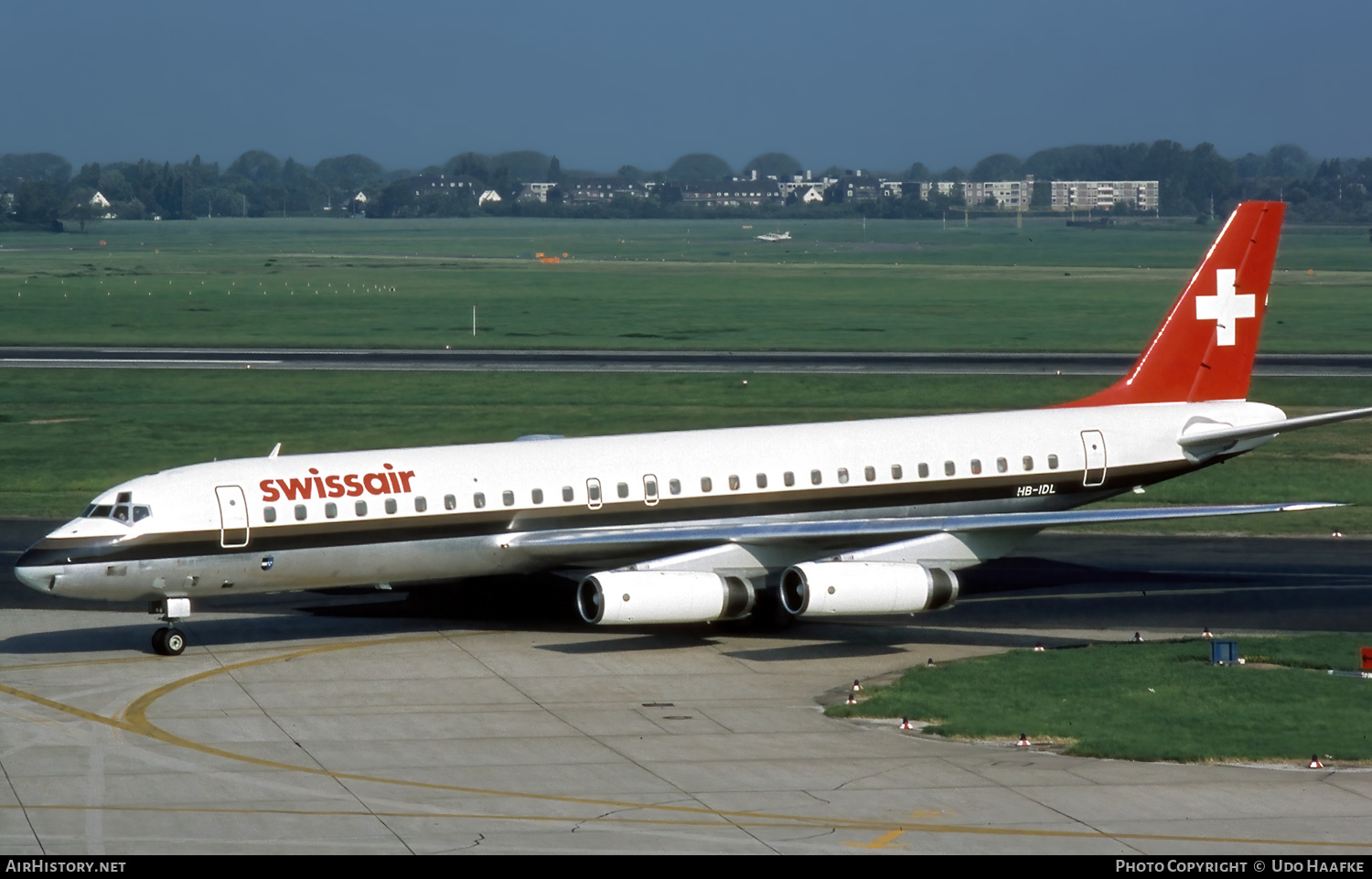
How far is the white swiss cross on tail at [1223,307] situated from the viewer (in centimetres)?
4428

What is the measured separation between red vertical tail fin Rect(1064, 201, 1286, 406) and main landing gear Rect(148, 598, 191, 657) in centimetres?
2282

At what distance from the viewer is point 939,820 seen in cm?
2323

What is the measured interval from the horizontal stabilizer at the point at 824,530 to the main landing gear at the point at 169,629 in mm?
6835

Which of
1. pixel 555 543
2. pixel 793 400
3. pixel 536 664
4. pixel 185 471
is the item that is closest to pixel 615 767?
pixel 536 664

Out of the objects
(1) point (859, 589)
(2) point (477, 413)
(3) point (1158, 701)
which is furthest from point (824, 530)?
(2) point (477, 413)

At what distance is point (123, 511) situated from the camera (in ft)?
112

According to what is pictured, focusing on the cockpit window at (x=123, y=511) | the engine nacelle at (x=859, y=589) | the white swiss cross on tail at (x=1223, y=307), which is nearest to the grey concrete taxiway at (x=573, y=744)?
the engine nacelle at (x=859, y=589)

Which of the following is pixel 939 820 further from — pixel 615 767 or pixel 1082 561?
pixel 1082 561

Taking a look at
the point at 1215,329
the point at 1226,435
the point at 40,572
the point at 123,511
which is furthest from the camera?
the point at 1215,329

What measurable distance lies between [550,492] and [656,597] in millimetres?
4020

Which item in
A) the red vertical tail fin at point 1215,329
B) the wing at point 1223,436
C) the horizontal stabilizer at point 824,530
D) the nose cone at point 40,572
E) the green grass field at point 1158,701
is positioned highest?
the red vertical tail fin at point 1215,329

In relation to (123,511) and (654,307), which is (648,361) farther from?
(123,511)

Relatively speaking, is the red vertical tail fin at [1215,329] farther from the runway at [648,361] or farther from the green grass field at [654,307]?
the green grass field at [654,307]
